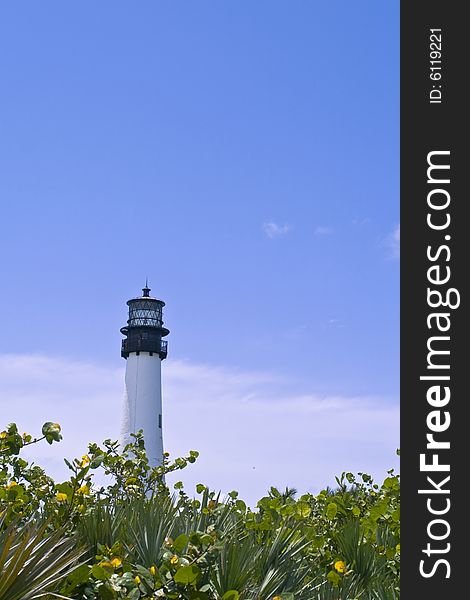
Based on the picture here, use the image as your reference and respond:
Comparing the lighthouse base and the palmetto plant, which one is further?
the lighthouse base

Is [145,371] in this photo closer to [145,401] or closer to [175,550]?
[145,401]

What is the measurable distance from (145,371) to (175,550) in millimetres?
30168

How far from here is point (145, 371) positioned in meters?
33.4

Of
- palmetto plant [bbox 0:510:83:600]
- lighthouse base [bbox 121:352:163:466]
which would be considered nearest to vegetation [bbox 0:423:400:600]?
palmetto plant [bbox 0:510:83:600]

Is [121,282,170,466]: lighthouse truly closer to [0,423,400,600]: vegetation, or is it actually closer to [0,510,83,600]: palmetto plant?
[0,423,400,600]: vegetation

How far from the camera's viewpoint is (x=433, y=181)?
13.0 feet

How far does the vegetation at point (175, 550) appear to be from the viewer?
11.1ft

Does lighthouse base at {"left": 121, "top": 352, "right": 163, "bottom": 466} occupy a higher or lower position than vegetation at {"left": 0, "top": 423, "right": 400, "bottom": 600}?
higher

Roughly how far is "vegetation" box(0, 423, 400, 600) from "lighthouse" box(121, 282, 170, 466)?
2707cm

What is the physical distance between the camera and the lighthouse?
33.0m

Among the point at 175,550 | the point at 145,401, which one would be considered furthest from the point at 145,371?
the point at 175,550

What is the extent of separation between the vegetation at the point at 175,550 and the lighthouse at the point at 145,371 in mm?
27072

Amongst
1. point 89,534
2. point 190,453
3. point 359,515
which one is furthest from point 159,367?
point 89,534

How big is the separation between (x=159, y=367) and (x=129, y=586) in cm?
3070
